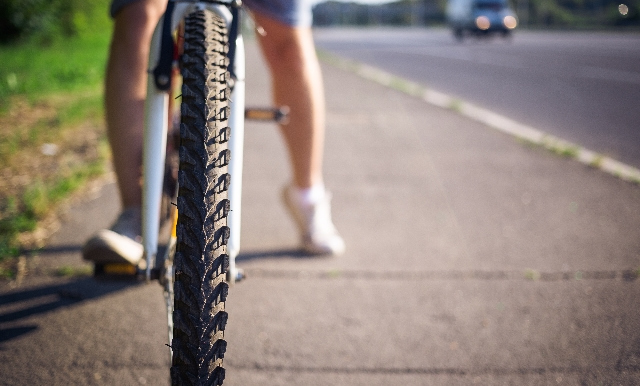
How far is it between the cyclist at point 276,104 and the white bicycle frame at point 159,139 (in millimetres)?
344

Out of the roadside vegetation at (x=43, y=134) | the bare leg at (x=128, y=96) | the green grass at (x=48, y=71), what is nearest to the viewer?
the bare leg at (x=128, y=96)

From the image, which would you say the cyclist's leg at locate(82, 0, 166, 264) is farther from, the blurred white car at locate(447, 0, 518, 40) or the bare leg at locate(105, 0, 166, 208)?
the blurred white car at locate(447, 0, 518, 40)

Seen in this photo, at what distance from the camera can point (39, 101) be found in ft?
20.7

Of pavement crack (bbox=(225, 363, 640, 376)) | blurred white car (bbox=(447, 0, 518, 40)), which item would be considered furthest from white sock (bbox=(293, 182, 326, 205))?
blurred white car (bbox=(447, 0, 518, 40))

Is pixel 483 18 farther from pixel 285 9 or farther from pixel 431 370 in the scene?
pixel 431 370

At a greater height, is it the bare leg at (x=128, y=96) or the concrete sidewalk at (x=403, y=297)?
the bare leg at (x=128, y=96)

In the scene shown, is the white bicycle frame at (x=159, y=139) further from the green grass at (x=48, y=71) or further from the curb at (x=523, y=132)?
the green grass at (x=48, y=71)

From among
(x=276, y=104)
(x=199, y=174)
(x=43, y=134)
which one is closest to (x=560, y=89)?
(x=276, y=104)

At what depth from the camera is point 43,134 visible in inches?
191

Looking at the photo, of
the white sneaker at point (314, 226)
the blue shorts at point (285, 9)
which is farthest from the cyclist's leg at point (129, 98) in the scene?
the white sneaker at point (314, 226)

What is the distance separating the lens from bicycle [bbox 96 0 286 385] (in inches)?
48.9

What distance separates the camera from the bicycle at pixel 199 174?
4.08ft

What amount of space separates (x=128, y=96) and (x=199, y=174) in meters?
0.94

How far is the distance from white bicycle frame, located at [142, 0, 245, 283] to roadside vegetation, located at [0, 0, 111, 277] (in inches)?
45.8
